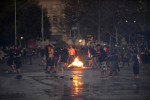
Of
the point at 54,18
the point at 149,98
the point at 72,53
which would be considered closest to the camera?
the point at 149,98

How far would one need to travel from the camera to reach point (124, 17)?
52656 mm

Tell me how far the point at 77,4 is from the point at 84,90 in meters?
53.2

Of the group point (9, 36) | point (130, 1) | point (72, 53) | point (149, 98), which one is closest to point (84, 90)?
point (149, 98)

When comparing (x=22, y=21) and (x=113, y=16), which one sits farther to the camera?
(x=22, y=21)

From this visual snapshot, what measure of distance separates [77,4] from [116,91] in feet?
176

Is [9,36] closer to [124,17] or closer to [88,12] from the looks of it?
[88,12]

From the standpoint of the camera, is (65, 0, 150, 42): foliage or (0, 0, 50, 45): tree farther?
(0, 0, 50, 45): tree

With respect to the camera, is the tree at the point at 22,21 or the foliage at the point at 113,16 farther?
the tree at the point at 22,21

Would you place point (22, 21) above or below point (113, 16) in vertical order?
above

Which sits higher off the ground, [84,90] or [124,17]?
[124,17]

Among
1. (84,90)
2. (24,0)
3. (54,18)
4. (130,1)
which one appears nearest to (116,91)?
(84,90)

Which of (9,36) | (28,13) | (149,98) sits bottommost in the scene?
(149,98)

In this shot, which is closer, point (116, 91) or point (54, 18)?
point (116, 91)

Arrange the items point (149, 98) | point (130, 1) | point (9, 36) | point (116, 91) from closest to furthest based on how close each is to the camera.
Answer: point (149, 98), point (116, 91), point (130, 1), point (9, 36)
